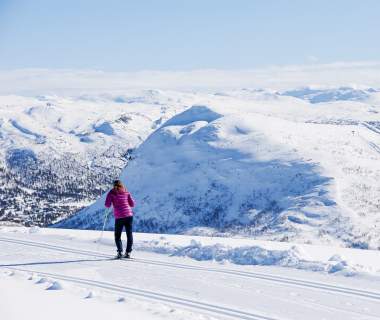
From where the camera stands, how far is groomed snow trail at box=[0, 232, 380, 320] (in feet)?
36.6

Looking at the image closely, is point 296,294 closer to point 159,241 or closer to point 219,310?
point 219,310

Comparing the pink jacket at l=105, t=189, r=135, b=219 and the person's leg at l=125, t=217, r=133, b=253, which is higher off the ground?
the pink jacket at l=105, t=189, r=135, b=219

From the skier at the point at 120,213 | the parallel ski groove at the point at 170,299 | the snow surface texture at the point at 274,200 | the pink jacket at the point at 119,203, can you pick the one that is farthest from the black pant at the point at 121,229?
the snow surface texture at the point at 274,200

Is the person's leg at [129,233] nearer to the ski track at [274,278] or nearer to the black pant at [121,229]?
the black pant at [121,229]

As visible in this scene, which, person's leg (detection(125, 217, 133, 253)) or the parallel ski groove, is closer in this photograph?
the parallel ski groove

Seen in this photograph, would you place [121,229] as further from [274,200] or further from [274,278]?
[274,200]

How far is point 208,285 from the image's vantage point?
44.4 ft

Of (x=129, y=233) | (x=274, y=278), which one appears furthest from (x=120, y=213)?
(x=274, y=278)

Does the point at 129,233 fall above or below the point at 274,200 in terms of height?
above

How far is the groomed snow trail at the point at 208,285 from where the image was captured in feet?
36.6

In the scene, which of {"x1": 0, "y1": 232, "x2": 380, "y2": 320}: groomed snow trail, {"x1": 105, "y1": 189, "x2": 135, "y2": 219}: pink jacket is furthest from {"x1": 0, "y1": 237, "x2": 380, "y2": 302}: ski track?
{"x1": 105, "y1": 189, "x2": 135, "y2": 219}: pink jacket

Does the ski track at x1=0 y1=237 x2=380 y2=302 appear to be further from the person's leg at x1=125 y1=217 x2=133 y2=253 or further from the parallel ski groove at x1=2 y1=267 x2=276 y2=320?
the parallel ski groove at x1=2 y1=267 x2=276 y2=320

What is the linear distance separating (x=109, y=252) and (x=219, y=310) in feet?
29.9

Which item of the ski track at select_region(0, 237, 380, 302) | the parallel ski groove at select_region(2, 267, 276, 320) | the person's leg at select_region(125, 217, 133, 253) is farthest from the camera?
the person's leg at select_region(125, 217, 133, 253)
